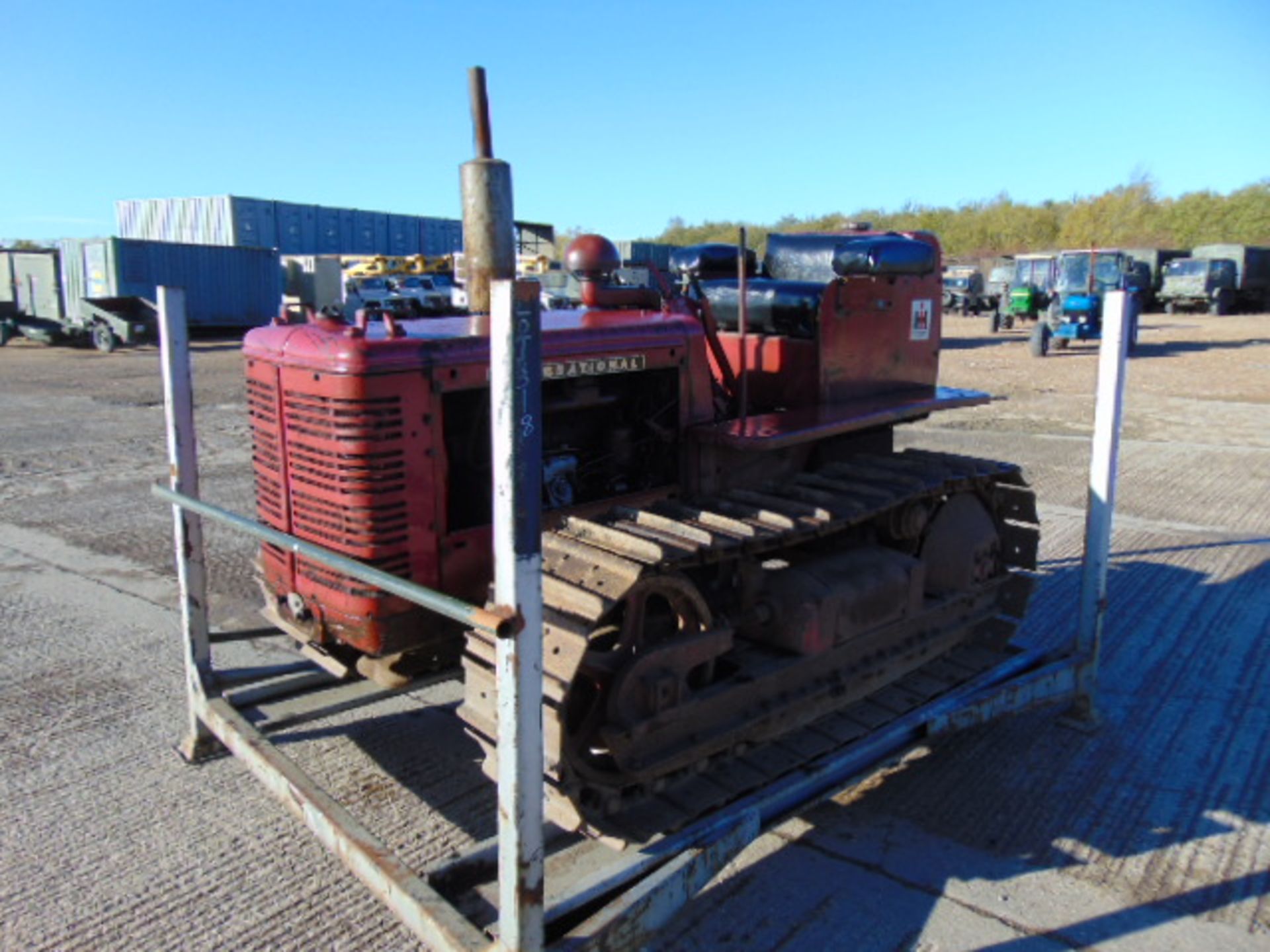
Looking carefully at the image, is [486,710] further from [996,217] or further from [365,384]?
[996,217]

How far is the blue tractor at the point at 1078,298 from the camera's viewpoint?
22.3 meters

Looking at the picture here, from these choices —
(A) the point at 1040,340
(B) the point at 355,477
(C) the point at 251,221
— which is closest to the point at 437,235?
(C) the point at 251,221

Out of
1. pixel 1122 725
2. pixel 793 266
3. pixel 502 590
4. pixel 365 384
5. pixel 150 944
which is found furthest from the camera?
pixel 793 266

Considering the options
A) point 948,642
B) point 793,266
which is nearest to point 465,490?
point 948,642

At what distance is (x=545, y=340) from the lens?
12.7 ft

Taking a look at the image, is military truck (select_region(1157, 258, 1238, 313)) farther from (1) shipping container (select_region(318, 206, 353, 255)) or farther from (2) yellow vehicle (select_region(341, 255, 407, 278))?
(1) shipping container (select_region(318, 206, 353, 255))

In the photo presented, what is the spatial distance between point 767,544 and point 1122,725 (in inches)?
79.3

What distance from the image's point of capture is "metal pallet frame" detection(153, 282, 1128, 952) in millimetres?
2293

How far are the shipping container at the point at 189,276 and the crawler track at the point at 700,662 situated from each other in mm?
22967

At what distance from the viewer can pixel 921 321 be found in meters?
5.22

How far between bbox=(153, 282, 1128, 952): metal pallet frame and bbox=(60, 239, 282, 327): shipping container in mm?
22003

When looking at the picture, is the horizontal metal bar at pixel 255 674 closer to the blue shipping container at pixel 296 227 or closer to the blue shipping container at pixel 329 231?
the blue shipping container at pixel 296 227

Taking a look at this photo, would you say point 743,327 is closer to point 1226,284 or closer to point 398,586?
point 398,586

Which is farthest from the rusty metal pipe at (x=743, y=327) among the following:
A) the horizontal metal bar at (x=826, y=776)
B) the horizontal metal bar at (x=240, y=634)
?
the horizontal metal bar at (x=240, y=634)
